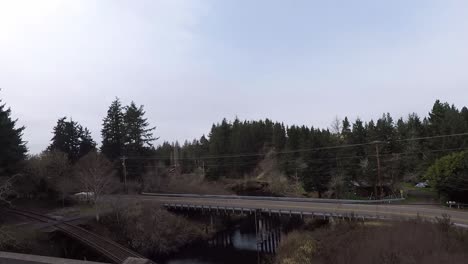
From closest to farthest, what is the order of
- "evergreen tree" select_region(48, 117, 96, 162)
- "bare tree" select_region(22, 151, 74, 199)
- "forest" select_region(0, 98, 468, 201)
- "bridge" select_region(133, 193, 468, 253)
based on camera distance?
"bridge" select_region(133, 193, 468, 253) < "bare tree" select_region(22, 151, 74, 199) < "forest" select_region(0, 98, 468, 201) < "evergreen tree" select_region(48, 117, 96, 162)

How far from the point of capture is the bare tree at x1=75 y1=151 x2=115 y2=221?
1563 inches

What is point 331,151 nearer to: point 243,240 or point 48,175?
point 243,240

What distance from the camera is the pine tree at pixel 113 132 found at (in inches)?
2381

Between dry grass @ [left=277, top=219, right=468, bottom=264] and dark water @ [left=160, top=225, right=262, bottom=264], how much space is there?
26.9 ft

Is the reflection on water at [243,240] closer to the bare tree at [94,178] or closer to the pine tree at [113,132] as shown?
the bare tree at [94,178]

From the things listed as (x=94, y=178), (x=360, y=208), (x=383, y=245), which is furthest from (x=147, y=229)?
(x=383, y=245)

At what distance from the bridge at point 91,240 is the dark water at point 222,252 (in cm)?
655

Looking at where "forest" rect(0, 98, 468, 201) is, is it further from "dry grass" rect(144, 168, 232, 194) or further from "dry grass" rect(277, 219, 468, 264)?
"dry grass" rect(277, 219, 468, 264)

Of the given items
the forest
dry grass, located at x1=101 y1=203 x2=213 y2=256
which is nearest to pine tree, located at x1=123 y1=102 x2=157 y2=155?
the forest

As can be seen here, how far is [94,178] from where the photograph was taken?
39.6 m

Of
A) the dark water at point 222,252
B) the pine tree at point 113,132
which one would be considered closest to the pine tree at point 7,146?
the dark water at point 222,252

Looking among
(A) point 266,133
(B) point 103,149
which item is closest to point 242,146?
(A) point 266,133

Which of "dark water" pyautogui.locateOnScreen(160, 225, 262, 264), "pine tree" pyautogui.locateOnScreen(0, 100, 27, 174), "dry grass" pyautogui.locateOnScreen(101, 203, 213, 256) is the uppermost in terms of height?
"pine tree" pyautogui.locateOnScreen(0, 100, 27, 174)

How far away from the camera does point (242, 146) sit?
80.2 meters
